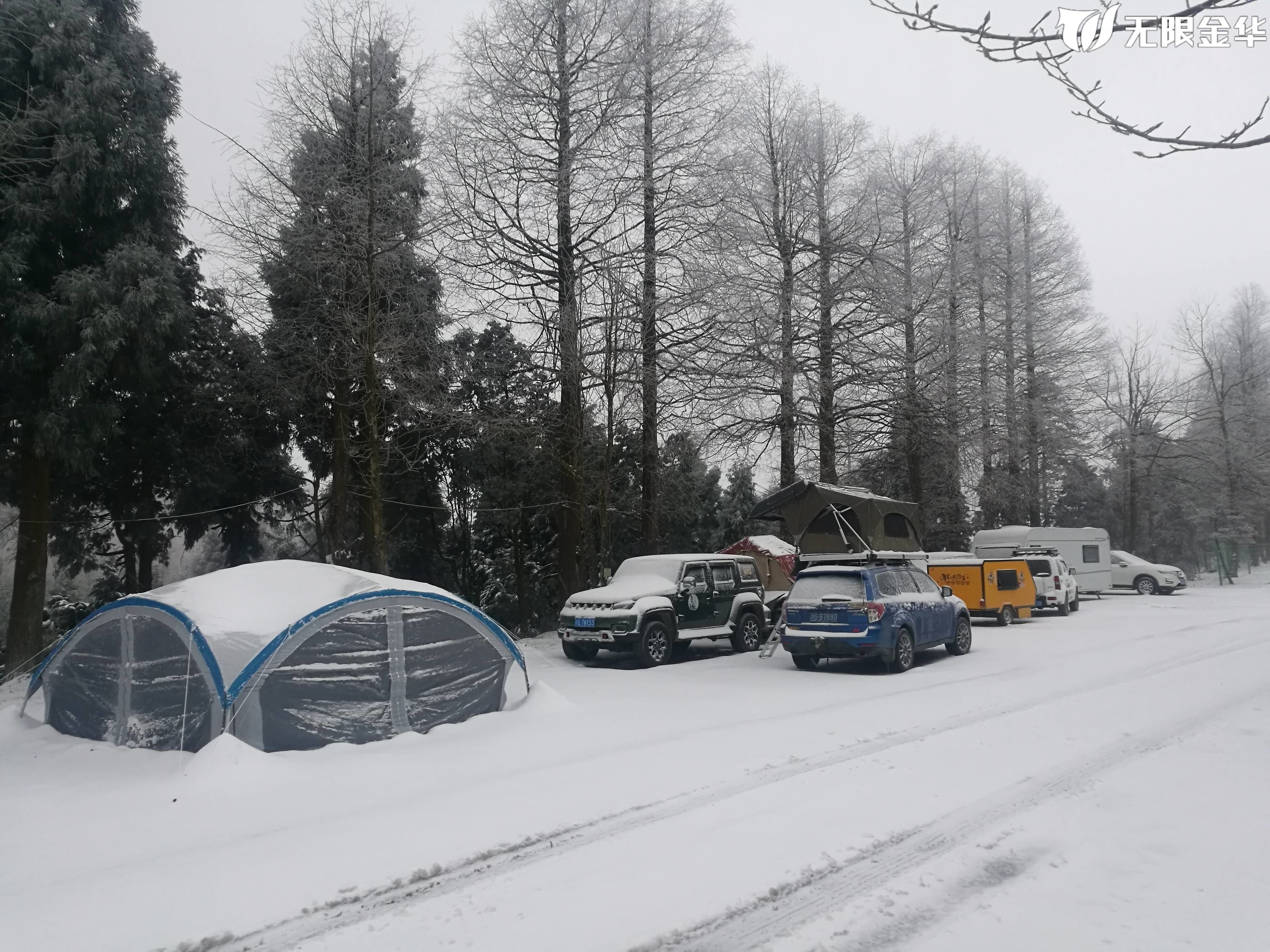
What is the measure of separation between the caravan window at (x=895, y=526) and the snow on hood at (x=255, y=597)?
10.4 m

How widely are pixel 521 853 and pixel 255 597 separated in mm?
4682

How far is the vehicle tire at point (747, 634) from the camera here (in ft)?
52.6

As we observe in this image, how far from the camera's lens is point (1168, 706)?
9.43 metres

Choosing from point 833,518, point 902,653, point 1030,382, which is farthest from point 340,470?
point 1030,382

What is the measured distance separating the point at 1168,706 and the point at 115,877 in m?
9.98

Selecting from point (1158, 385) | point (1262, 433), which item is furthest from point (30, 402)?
point (1262, 433)

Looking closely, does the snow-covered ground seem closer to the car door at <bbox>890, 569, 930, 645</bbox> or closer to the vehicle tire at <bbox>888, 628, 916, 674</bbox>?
the vehicle tire at <bbox>888, 628, 916, 674</bbox>

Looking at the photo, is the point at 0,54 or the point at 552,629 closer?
the point at 0,54

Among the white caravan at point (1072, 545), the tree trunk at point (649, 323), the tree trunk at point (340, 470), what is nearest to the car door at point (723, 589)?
the tree trunk at point (649, 323)

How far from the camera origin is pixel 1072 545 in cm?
2858

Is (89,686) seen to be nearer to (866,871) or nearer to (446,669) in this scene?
(446,669)

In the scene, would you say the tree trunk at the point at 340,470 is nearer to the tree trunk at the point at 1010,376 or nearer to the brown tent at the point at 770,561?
the brown tent at the point at 770,561

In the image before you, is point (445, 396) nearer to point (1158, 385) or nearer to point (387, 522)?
point (387, 522)

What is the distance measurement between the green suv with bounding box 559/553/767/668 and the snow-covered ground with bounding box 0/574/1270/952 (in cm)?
386
